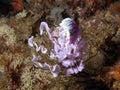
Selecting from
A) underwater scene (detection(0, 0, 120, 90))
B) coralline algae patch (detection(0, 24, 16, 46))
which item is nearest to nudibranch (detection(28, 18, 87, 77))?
underwater scene (detection(0, 0, 120, 90))

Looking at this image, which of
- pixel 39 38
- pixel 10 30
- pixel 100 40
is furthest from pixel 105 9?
pixel 10 30

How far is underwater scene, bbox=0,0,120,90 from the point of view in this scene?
379cm

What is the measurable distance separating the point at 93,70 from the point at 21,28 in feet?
5.26

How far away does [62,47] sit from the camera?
368 centimetres

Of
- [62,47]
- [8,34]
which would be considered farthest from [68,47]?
[8,34]

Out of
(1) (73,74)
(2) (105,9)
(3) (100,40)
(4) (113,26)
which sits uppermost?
(2) (105,9)

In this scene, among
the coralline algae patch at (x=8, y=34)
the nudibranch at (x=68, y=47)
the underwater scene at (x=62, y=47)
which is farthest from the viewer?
the coralline algae patch at (x=8, y=34)

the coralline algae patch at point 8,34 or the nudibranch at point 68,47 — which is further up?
the coralline algae patch at point 8,34

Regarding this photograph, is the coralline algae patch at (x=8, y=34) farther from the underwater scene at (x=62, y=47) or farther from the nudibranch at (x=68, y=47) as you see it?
the nudibranch at (x=68, y=47)

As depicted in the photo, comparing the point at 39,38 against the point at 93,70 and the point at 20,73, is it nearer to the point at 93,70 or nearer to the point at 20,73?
the point at 20,73

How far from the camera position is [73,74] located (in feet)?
13.6

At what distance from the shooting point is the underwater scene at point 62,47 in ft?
12.4

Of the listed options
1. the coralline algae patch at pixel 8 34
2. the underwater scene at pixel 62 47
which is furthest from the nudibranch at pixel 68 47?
the coralline algae patch at pixel 8 34

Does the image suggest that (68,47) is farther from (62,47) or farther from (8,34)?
(8,34)
